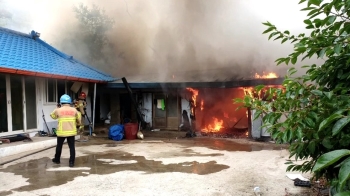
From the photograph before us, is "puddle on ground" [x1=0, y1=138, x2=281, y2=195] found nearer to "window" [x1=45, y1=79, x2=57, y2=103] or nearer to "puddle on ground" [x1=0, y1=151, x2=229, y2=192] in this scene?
"puddle on ground" [x1=0, y1=151, x2=229, y2=192]

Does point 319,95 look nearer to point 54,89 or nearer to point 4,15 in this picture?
point 54,89

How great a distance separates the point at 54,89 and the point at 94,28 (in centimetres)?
1364

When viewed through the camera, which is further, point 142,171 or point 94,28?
point 94,28

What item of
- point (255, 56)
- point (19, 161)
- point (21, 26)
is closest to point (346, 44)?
point (19, 161)

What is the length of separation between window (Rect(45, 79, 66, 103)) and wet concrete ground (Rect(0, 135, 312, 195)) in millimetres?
3015

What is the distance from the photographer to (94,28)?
22.7m

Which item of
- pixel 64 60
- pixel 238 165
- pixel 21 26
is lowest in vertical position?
pixel 238 165

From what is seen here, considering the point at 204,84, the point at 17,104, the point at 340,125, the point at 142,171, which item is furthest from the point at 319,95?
the point at 17,104

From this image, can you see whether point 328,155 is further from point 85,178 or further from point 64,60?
point 64,60

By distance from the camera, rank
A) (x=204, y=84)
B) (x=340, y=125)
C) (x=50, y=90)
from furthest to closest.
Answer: (x=50, y=90) → (x=204, y=84) → (x=340, y=125)

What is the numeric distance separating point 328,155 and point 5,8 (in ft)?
111

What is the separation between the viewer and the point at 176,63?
47.2 ft

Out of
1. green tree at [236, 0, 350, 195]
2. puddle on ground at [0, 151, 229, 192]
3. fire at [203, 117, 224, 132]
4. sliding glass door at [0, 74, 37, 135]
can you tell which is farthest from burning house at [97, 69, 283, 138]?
green tree at [236, 0, 350, 195]

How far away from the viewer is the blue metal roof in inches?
308
